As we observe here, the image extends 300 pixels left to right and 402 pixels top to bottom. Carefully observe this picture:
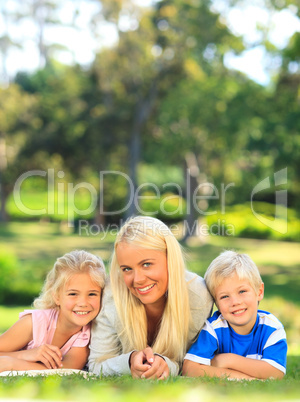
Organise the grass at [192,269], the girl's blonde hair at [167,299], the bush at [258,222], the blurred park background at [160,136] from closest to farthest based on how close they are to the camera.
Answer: the grass at [192,269] < the girl's blonde hair at [167,299] < the blurred park background at [160,136] < the bush at [258,222]

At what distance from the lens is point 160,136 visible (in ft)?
84.6

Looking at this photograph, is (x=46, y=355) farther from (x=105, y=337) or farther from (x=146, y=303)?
(x=146, y=303)

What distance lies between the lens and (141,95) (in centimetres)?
2583

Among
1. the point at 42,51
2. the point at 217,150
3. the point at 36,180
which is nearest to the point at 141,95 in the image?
the point at 217,150

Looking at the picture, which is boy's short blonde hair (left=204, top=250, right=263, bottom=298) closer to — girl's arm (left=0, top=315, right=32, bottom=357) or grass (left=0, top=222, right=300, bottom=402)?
grass (left=0, top=222, right=300, bottom=402)

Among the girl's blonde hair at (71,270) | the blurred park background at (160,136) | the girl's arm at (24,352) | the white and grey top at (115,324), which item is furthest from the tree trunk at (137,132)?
the white and grey top at (115,324)

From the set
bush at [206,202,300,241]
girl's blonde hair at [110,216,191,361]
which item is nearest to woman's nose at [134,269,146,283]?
girl's blonde hair at [110,216,191,361]

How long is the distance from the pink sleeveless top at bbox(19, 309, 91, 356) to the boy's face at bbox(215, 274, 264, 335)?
0.97 meters

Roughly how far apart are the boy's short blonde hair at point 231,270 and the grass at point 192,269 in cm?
15

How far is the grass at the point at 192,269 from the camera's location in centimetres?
238

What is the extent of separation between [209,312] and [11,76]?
3421 cm

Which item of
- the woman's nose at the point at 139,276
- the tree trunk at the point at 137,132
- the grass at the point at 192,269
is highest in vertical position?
the tree trunk at the point at 137,132

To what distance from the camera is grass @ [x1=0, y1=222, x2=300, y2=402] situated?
7.80ft

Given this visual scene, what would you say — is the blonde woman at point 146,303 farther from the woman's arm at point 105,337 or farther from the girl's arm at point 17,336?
the girl's arm at point 17,336
